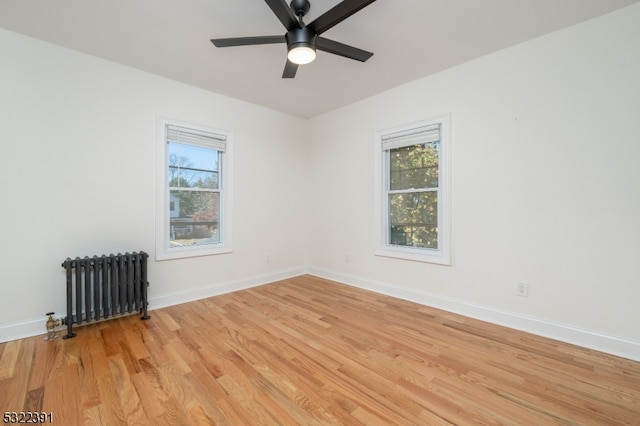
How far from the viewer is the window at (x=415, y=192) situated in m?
3.21

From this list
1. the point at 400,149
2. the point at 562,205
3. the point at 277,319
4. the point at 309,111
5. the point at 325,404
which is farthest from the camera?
the point at 309,111

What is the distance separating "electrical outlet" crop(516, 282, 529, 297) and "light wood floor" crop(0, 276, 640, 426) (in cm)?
35

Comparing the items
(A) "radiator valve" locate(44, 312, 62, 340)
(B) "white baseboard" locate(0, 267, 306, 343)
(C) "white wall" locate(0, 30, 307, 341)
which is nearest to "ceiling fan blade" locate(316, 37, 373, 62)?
(C) "white wall" locate(0, 30, 307, 341)

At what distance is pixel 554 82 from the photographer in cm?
248

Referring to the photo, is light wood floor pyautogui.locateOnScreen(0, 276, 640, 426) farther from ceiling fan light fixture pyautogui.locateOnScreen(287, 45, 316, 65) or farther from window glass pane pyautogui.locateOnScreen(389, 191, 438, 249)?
ceiling fan light fixture pyautogui.locateOnScreen(287, 45, 316, 65)

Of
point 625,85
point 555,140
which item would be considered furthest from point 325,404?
point 625,85

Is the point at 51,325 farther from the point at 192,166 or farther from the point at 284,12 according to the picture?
the point at 284,12

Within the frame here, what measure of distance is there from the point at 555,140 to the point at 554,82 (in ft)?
1.69

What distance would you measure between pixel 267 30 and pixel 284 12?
73cm

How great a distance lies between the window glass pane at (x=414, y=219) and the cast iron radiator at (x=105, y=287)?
2988 millimetres

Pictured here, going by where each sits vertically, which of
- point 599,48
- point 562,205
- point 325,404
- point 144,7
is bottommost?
point 325,404

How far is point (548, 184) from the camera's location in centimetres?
252

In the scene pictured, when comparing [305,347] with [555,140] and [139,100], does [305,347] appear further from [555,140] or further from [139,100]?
[139,100]

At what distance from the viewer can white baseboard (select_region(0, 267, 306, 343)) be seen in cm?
244
